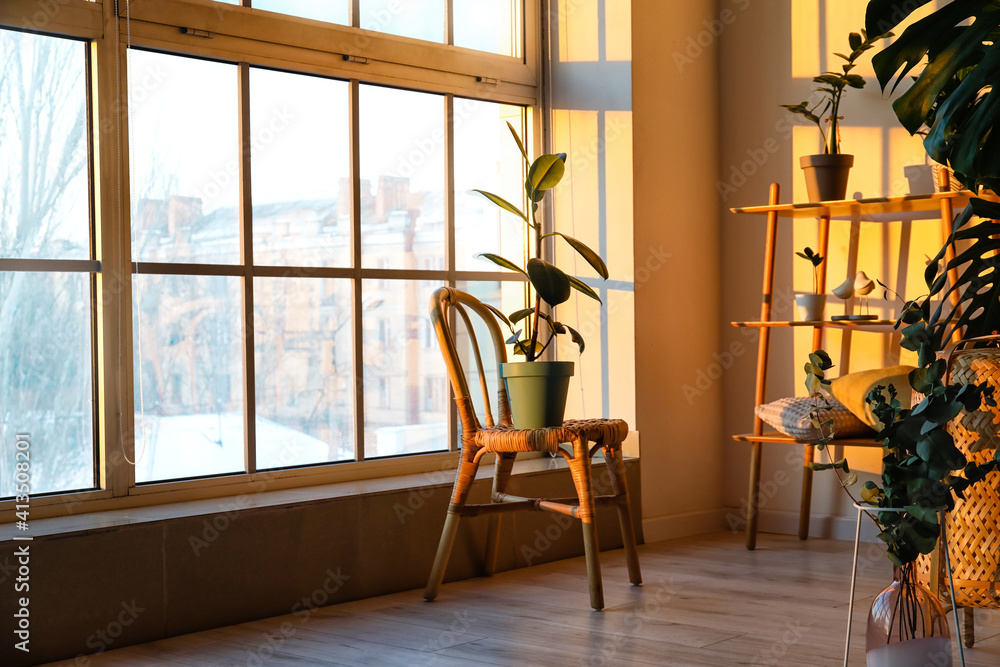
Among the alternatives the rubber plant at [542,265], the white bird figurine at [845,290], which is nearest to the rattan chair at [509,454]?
the rubber plant at [542,265]

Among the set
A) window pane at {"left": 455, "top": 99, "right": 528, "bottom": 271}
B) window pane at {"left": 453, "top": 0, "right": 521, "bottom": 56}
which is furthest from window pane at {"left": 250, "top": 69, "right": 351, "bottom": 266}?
window pane at {"left": 453, "top": 0, "right": 521, "bottom": 56}

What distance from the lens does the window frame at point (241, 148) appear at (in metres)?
2.78

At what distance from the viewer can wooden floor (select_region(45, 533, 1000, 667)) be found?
2.31m

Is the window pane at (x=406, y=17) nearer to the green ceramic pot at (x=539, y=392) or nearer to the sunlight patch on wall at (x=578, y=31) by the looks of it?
the sunlight patch on wall at (x=578, y=31)

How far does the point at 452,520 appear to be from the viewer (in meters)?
2.87

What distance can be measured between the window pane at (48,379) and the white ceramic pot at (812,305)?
7.73ft

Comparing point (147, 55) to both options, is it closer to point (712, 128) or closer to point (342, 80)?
point (342, 80)

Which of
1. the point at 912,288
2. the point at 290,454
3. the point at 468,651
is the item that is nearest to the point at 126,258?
the point at 290,454

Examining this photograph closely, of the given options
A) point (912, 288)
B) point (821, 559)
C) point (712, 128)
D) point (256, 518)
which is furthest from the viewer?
point (712, 128)

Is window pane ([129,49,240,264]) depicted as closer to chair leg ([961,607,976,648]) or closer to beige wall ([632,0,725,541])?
beige wall ([632,0,725,541])

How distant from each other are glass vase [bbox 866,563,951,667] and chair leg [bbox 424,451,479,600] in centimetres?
140

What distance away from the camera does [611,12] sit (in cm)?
382

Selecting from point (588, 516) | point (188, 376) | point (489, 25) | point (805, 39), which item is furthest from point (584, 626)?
point (805, 39)

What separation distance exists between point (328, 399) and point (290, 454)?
0.71 feet
